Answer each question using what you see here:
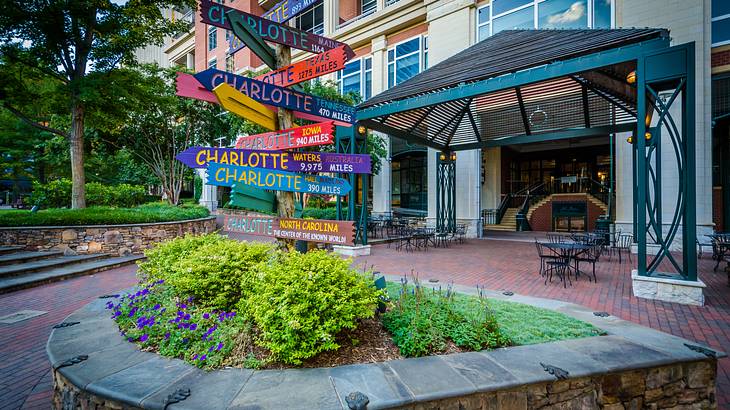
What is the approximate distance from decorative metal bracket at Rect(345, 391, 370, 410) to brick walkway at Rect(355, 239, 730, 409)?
7.51 ft

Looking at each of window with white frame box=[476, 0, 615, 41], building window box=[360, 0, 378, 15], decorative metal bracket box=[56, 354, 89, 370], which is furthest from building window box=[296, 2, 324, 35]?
decorative metal bracket box=[56, 354, 89, 370]

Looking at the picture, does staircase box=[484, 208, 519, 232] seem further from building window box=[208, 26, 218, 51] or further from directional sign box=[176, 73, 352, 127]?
building window box=[208, 26, 218, 51]

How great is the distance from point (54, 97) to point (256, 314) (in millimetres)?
13039

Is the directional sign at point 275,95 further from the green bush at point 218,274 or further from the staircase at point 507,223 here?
the staircase at point 507,223

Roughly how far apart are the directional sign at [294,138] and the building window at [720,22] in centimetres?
1402

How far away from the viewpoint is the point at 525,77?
7461mm

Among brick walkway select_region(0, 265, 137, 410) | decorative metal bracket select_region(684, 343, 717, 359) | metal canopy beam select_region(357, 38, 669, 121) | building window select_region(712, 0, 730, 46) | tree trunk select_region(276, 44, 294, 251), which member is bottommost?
brick walkway select_region(0, 265, 137, 410)

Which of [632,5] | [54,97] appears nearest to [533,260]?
[632,5]

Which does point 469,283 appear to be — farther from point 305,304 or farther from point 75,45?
point 75,45

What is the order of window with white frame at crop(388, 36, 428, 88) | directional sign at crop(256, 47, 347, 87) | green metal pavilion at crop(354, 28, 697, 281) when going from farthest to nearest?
window with white frame at crop(388, 36, 428, 88)
green metal pavilion at crop(354, 28, 697, 281)
directional sign at crop(256, 47, 347, 87)

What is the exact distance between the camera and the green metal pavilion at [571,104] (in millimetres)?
5570

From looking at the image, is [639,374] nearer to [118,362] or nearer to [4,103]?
[118,362]

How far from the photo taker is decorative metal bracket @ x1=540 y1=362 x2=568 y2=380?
2.62 metres

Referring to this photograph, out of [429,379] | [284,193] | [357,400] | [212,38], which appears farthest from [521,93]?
[212,38]
